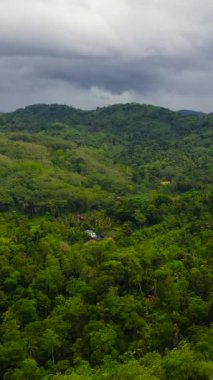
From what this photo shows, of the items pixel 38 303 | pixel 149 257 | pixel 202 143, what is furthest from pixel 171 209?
pixel 202 143

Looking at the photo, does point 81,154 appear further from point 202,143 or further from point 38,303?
point 38,303

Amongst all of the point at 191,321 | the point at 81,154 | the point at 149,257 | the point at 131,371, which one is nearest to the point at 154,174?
the point at 81,154

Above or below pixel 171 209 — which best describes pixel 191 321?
below

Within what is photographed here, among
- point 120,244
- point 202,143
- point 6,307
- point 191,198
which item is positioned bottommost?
point 6,307

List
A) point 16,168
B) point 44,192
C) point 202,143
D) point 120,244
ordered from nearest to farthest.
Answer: point 120,244, point 44,192, point 16,168, point 202,143

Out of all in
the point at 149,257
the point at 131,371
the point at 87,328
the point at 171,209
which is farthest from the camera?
the point at 171,209

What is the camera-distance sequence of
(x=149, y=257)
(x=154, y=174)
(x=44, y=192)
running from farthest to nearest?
(x=154, y=174) → (x=44, y=192) → (x=149, y=257)

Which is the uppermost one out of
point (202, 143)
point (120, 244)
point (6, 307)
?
point (202, 143)

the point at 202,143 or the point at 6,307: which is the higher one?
the point at 202,143

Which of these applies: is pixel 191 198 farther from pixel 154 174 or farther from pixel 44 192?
pixel 154 174

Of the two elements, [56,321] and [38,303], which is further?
[38,303]
